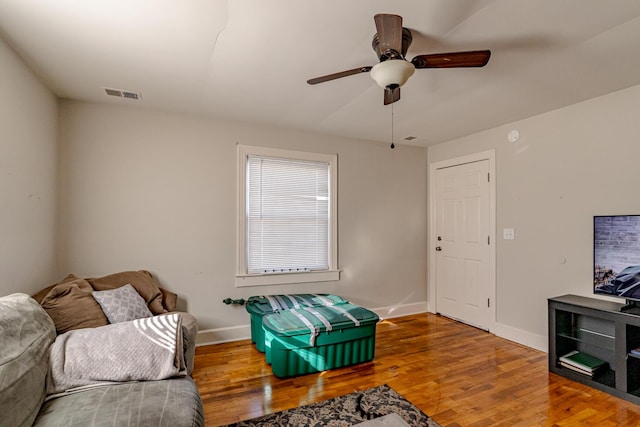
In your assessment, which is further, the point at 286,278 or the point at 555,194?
the point at 286,278

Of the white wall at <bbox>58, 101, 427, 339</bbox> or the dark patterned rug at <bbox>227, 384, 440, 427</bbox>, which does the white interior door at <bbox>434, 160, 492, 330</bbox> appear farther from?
the dark patterned rug at <bbox>227, 384, 440, 427</bbox>

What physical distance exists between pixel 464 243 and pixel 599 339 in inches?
63.4

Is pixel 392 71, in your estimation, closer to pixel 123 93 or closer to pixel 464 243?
pixel 123 93

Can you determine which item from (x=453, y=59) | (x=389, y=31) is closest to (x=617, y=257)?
(x=453, y=59)

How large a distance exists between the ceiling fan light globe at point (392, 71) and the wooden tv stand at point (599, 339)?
2.37 m

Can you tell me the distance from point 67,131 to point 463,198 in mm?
4361

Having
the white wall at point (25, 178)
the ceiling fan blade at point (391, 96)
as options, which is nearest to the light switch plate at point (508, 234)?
the ceiling fan blade at point (391, 96)

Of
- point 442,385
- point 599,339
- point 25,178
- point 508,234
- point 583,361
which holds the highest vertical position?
point 25,178

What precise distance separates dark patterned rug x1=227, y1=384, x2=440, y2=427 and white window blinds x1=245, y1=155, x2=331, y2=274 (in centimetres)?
168

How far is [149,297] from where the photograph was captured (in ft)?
9.23

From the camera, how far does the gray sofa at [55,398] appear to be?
126cm

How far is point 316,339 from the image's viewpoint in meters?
2.70

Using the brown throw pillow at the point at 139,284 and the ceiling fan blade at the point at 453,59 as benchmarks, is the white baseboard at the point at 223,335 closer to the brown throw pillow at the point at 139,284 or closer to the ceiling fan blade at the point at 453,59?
the brown throw pillow at the point at 139,284

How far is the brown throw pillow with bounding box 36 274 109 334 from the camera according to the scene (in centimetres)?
204
